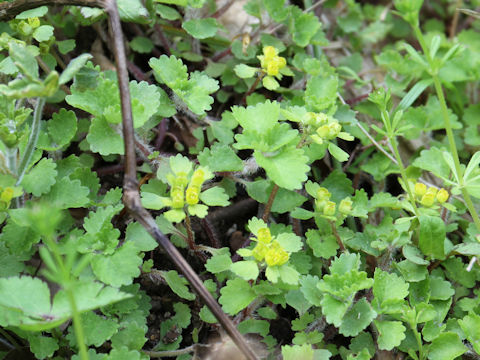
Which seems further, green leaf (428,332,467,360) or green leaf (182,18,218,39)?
green leaf (182,18,218,39)

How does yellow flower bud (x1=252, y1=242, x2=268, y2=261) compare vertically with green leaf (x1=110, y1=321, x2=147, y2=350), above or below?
above

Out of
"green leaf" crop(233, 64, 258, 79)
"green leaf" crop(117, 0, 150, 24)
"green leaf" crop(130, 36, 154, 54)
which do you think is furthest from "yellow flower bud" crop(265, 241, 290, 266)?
"green leaf" crop(130, 36, 154, 54)

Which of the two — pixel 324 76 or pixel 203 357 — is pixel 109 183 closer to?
pixel 203 357

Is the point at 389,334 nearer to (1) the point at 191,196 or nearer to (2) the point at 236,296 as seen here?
(2) the point at 236,296

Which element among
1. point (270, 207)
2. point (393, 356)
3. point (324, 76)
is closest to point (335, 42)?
point (324, 76)

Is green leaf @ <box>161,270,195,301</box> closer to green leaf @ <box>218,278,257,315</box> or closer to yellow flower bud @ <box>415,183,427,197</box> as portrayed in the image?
green leaf @ <box>218,278,257,315</box>

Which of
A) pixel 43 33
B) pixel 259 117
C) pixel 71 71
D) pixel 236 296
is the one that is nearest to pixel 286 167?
pixel 259 117
